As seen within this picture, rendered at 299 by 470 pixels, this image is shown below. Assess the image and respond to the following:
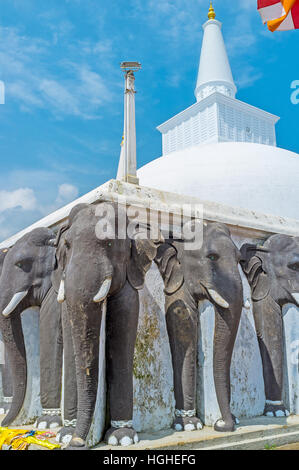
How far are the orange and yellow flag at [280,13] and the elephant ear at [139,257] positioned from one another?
18.9 feet

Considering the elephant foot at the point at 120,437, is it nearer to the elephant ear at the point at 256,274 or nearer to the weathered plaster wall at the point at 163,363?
the weathered plaster wall at the point at 163,363

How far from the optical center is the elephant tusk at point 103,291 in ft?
12.5

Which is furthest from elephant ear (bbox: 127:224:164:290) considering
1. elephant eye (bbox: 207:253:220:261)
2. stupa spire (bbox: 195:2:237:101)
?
stupa spire (bbox: 195:2:237:101)

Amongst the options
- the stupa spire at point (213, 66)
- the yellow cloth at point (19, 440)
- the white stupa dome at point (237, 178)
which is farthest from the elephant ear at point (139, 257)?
the stupa spire at point (213, 66)

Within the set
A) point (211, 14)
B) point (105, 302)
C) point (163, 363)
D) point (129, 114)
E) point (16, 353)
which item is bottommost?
point (163, 363)

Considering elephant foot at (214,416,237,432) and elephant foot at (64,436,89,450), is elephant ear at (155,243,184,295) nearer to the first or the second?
elephant foot at (214,416,237,432)

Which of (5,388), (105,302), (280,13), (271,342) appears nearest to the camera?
(105,302)

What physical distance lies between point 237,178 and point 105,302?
27.8 feet

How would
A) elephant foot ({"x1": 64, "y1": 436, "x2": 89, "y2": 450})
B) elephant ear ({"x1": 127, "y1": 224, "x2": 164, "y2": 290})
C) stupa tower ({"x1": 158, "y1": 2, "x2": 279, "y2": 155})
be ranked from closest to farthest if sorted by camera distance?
Result: elephant foot ({"x1": 64, "y1": 436, "x2": 89, "y2": 450}), elephant ear ({"x1": 127, "y1": 224, "x2": 164, "y2": 290}), stupa tower ({"x1": 158, "y1": 2, "x2": 279, "y2": 155})

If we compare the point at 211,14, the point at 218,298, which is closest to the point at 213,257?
the point at 218,298

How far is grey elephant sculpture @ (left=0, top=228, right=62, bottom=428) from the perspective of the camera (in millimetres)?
4738

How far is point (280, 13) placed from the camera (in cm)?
833

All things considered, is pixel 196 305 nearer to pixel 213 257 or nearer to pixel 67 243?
pixel 213 257

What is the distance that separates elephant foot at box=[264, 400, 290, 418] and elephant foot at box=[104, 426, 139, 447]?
222 cm
